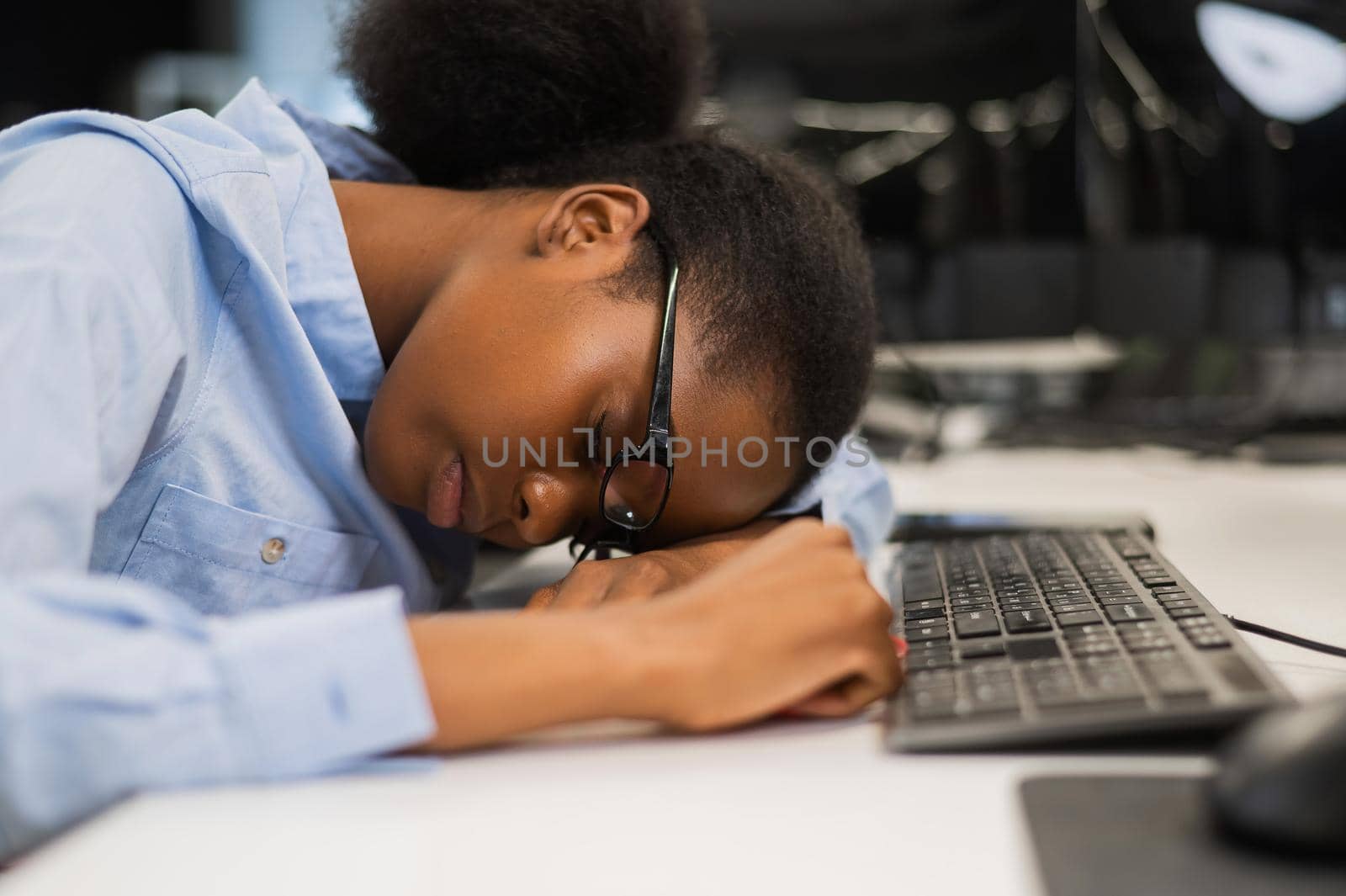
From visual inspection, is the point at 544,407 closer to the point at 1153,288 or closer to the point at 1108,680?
the point at 1108,680

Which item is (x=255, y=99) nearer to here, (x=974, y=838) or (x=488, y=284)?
(x=488, y=284)

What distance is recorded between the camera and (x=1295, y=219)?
3.98 feet

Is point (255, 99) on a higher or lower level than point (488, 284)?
higher

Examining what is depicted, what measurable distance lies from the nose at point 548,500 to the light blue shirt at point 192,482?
0.11 metres

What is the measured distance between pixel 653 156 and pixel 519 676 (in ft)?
1.90

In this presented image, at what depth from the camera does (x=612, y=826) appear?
371 millimetres

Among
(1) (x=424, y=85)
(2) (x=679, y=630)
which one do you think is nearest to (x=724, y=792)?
(2) (x=679, y=630)

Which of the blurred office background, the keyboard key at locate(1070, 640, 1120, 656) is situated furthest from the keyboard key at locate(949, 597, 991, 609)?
the blurred office background

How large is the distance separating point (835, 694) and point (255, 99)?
0.65 meters

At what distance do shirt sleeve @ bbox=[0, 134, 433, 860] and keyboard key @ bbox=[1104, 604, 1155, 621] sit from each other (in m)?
0.32

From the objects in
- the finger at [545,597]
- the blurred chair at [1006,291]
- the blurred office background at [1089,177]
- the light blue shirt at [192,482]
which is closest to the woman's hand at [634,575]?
the finger at [545,597]

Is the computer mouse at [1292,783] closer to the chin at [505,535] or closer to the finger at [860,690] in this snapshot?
the finger at [860,690]

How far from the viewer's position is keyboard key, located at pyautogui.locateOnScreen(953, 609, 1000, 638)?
0.54 m

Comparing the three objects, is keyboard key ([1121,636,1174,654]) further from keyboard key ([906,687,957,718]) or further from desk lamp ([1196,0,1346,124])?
desk lamp ([1196,0,1346,124])
